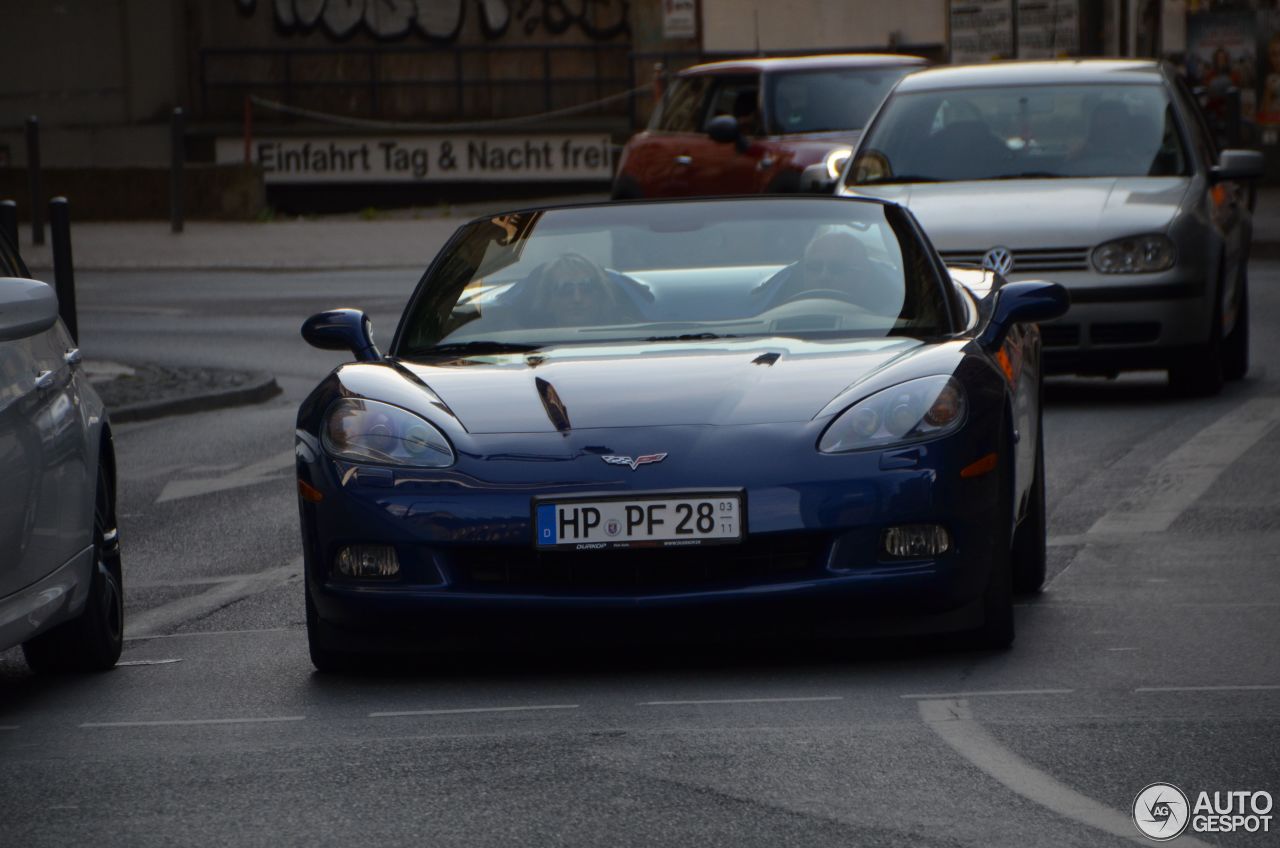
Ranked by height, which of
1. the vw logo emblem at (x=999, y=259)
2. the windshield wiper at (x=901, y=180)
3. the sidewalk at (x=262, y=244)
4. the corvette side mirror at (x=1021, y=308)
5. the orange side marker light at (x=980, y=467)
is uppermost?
A: the corvette side mirror at (x=1021, y=308)

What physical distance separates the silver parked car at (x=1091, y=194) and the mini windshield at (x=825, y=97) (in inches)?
235

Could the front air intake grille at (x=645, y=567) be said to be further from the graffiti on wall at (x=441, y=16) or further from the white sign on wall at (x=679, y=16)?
the graffiti on wall at (x=441, y=16)

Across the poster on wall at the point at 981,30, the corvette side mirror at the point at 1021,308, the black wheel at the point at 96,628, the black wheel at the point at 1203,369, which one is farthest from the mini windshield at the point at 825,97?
the black wheel at the point at 96,628

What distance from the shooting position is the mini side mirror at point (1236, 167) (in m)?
12.9

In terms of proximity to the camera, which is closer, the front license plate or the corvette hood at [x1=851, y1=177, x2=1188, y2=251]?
the front license plate

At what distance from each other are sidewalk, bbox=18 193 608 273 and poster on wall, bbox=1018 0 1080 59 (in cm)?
497

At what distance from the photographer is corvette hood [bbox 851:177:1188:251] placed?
483 inches

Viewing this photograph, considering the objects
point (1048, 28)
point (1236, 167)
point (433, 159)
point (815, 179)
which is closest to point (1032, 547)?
point (1236, 167)

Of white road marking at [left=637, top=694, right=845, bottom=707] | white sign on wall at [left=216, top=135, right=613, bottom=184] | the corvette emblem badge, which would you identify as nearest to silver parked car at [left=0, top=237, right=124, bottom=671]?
the corvette emblem badge

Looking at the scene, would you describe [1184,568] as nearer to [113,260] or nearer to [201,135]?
[113,260]

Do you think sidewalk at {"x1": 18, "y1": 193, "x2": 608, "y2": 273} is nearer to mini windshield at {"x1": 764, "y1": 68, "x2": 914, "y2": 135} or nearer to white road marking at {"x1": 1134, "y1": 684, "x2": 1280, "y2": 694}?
mini windshield at {"x1": 764, "y1": 68, "x2": 914, "y2": 135}

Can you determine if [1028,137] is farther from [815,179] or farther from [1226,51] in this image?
[1226,51]

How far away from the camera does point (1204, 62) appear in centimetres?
2811

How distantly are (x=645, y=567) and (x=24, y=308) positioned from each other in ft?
5.22
